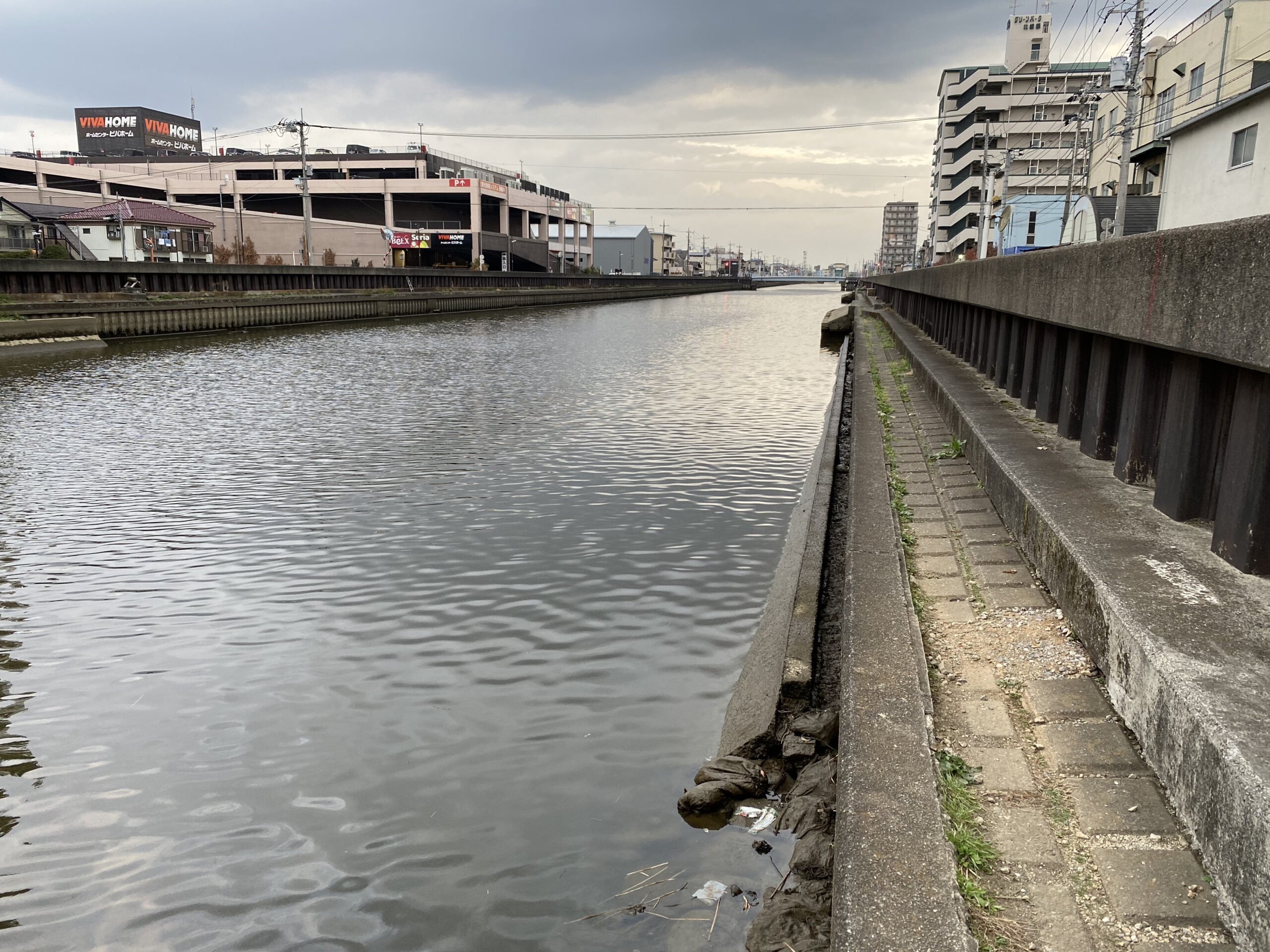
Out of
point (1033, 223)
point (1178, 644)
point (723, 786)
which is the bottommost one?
point (723, 786)

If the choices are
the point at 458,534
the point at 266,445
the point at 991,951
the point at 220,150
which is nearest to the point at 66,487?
the point at 266,445

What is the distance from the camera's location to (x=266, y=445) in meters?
13.6

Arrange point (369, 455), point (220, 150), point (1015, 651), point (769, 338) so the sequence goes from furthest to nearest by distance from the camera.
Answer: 1. point (220, 150)
2. point (769, 338)
3. point (369, 455)
4. point (1015, 651)

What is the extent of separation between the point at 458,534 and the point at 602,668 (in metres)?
3.38

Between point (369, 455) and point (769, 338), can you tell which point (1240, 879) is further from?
point (769, 338)

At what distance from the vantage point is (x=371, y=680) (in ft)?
19.5

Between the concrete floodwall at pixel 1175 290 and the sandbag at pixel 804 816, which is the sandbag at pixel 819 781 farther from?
the concrete floodwall at pixel 1175 290

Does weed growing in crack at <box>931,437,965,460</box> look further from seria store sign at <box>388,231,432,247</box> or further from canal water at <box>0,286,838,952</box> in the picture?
seria store sign at <box>388,231,432,247</box>

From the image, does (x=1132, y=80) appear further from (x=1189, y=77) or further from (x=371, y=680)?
(x=371, y=680)

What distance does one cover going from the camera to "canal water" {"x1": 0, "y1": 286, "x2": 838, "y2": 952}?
13.0ft

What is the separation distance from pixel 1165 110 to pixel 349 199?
273ft

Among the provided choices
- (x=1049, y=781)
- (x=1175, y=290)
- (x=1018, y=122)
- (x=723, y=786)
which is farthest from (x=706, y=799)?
(x=1018, y=122)

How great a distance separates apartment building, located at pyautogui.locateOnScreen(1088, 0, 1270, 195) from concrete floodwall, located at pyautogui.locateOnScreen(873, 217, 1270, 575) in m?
27.3

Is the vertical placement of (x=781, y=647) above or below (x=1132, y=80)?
below
